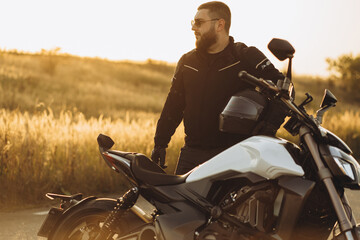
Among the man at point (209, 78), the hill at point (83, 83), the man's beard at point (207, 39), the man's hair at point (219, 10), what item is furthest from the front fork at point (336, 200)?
the hill at point (83, 83)

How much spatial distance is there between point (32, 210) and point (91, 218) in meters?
3.38

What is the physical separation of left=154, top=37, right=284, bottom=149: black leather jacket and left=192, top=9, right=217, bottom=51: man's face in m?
0.12

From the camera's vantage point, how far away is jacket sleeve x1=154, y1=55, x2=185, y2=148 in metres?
5.04

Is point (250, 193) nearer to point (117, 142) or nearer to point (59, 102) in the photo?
point (117, 142)

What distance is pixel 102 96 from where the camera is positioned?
3906 centimetres

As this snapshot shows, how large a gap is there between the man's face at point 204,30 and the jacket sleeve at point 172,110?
338 mm

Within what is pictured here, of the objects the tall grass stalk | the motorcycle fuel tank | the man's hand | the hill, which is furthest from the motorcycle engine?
the hill

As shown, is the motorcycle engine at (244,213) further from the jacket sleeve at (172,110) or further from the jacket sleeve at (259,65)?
the jacket sleeve at (172,110)

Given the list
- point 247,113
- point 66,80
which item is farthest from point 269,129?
point 66,80

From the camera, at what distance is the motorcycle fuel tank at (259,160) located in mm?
2848

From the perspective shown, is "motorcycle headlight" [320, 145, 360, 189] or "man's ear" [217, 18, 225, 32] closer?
"motorcycle headlight" [320, 145, 360, 189]

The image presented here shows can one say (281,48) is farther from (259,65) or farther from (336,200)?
(259,65)

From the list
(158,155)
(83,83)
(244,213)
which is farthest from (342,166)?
(83,83)

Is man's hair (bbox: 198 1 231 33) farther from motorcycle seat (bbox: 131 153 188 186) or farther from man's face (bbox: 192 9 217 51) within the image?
motorcycle seat (bbox: 131 153 188 186)
